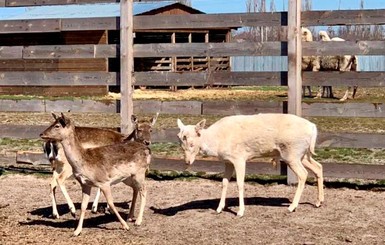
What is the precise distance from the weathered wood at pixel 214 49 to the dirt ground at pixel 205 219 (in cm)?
187

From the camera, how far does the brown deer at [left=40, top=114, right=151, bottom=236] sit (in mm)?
7438

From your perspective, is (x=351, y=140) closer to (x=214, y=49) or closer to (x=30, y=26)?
(x=214, y=49)

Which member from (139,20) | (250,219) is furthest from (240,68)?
(250,219)

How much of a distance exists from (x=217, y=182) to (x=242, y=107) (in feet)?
3.76

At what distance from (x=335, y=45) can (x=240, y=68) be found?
40377 mm

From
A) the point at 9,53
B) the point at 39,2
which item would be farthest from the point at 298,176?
the point at 9,53

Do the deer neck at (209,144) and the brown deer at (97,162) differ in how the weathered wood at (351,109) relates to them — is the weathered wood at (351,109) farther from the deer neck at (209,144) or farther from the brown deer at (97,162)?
the brown deer at (97,162)

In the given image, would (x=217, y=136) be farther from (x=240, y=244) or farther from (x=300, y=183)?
(x=240, y=244)

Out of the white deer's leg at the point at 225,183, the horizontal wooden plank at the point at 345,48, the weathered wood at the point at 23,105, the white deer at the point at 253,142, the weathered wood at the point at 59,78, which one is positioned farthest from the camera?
the weathered wood at the point at 23,105

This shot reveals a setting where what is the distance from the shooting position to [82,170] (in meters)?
7.42

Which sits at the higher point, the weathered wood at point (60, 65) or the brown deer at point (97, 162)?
the weathered wood at point (60, 65)

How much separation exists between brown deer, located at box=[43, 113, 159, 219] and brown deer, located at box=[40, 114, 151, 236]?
48 centimetres

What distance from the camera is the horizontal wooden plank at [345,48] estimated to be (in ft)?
31.7

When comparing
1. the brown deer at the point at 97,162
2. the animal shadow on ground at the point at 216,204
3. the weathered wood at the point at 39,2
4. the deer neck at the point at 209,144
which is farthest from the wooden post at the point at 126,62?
the brown deer at the point at 97,162
